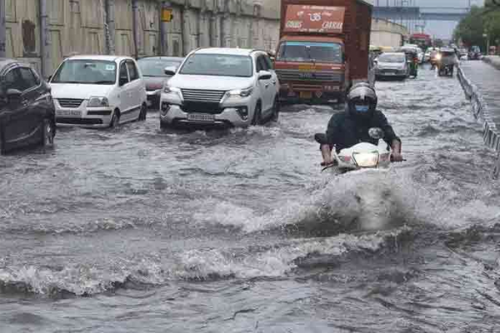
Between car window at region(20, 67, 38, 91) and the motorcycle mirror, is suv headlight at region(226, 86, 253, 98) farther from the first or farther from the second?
the motorcycle mirror

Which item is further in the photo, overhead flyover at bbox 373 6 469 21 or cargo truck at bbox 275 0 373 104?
overhead flyover at bbox 373 6 469 21

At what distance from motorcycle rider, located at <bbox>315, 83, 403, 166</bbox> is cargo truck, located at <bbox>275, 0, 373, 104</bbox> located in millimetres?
17194

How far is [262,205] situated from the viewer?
35.8 feet

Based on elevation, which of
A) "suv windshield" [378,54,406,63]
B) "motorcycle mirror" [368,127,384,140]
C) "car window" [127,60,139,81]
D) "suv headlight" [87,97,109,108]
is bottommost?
"suv windshield" [378,54,406,63]

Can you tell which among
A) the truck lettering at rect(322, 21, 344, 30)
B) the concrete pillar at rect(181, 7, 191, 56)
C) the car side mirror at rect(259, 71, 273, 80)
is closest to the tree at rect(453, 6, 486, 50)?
the concrete pillar at rect(181, 7, 191, 56)

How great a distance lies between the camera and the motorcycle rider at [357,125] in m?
8.81

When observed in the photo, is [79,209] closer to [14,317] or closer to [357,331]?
[14,317]

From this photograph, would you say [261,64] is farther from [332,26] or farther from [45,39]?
[45,39]

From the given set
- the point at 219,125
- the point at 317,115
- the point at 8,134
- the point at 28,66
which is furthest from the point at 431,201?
the point at 317,115

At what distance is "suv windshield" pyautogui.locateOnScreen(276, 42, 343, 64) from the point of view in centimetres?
2661

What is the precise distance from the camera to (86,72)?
762 inches

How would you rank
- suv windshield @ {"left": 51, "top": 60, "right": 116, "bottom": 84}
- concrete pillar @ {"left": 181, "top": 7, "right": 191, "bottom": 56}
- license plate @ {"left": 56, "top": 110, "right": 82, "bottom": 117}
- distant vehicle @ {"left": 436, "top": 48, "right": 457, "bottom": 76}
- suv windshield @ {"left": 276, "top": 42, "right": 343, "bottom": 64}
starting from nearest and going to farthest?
1. license plate @ {"left": 56, "top": 110, "right": 82, "bottom": 117}
2. suv windshield @ {"left": 51, "top": 60, "right": 116, "bottom": 84}
3. suv windshield @ {"left": 276, "top": 42, "right": 343, "bottom": 64}
4. concrete pillar @ {"left": 181, "top": 7, "right": 191, "bottom": 56}
5. distant vehicle @ {"left": 436, "top": 48, "right": 457, "bottom": 76}

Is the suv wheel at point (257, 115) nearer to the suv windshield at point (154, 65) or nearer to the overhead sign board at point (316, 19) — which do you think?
the suv windshield at point (154, 65)

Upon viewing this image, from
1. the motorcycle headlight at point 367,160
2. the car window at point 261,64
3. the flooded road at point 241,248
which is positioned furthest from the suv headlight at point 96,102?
the motorcycle headlight at point 367,160
